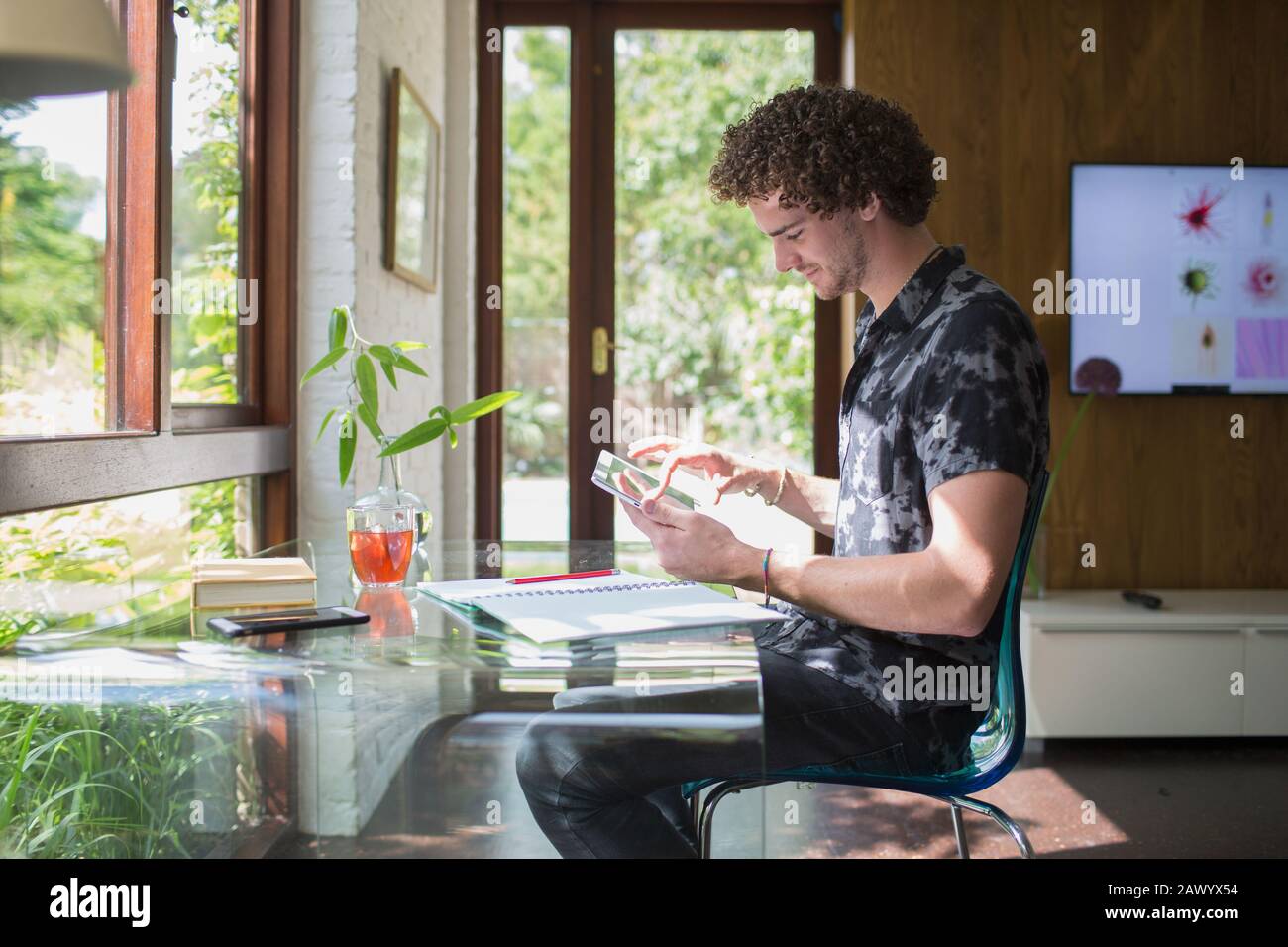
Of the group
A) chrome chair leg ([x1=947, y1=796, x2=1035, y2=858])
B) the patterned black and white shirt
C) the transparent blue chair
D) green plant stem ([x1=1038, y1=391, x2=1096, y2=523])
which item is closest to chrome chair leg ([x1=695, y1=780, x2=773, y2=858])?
the transparent blue chair

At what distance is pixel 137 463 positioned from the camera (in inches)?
79.2

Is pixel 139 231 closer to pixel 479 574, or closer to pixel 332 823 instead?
pixel 479 574

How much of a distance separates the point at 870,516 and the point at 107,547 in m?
1.29

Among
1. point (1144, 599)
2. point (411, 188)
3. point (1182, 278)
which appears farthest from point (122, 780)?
point (1182, 278)

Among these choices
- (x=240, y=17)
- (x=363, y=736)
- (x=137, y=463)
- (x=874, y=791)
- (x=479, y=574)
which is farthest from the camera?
Result: (x=874, y=791)

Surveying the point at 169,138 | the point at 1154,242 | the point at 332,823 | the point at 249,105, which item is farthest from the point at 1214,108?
the point at 332,823

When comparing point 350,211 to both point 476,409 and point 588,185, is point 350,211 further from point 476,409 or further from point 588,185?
point 588,185

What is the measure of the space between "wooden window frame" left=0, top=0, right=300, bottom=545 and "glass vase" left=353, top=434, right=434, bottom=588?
0.43 m

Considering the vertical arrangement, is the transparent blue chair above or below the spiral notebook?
below

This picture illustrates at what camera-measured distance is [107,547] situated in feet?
6.66

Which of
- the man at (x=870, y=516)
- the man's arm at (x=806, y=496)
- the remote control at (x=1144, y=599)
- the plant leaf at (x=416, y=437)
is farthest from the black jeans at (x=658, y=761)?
→ the remote control at (x=1144, y=599)

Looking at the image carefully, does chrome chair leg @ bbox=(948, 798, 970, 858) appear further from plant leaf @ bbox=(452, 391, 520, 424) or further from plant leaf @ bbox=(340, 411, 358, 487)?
plant leaf @ bbox=(340, 411, 358, 487)

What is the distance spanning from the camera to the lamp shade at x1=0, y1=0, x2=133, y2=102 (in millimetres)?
1008

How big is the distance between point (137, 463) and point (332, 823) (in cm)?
69
